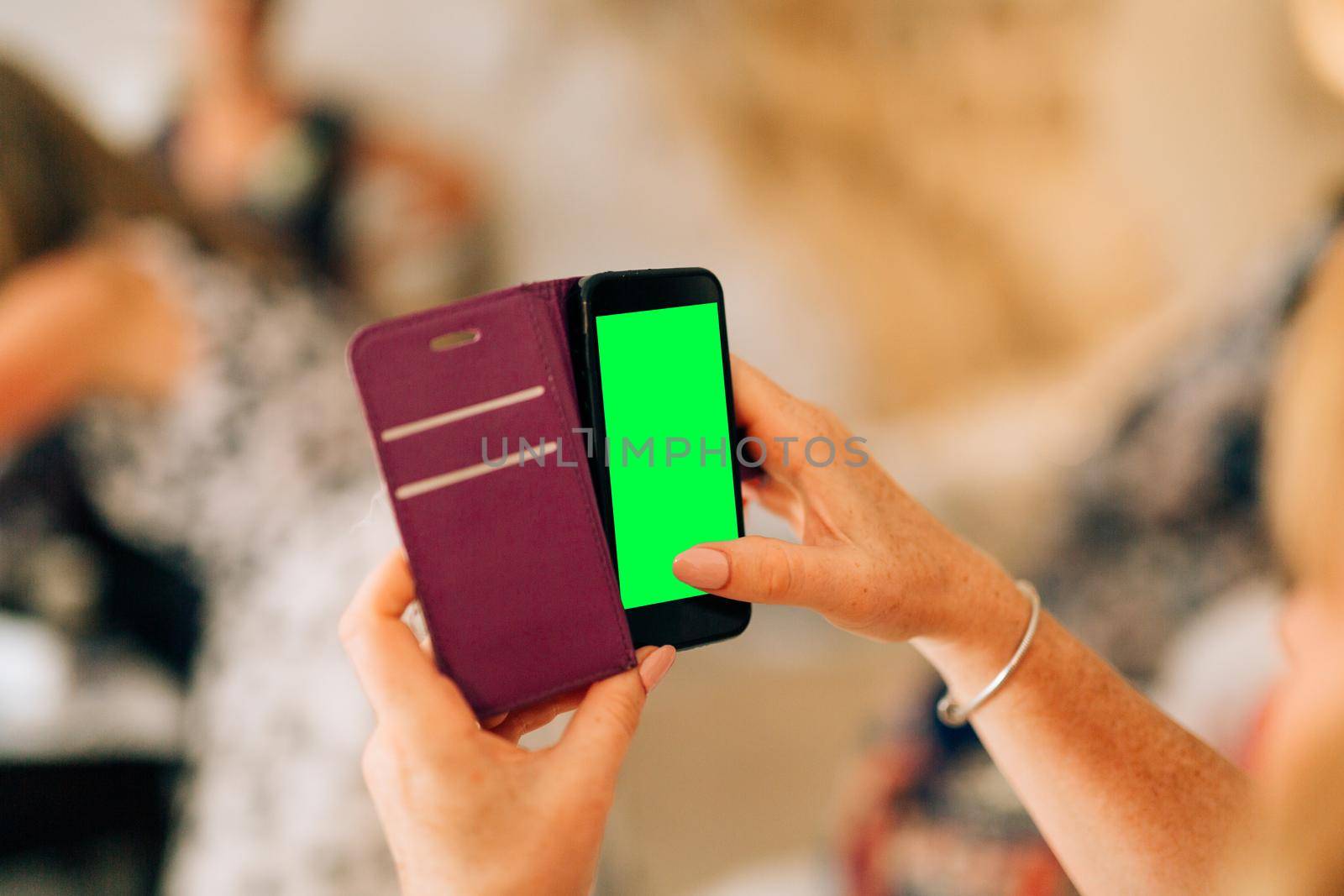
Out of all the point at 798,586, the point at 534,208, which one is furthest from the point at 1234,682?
the point at 534,208

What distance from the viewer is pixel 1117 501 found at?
102cm

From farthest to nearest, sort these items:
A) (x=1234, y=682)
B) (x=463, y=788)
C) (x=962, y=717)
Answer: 1. (x=1234, y=682)
2. (x=962, y=717)
3. (x=463, y=788)

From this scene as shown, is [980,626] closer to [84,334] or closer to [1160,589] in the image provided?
[1160,589]

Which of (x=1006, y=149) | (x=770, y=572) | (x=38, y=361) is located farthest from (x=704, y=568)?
(x=1006, y=149)

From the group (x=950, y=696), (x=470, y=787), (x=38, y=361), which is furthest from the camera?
(x=38, y=361)

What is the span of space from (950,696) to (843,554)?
0.14m

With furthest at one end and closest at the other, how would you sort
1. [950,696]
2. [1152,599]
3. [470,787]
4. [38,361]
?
[1152,599] < [38,361] < [950,696] < [470,787]

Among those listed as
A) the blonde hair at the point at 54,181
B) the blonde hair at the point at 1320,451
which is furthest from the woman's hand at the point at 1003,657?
the blonde hair at the point at 54,181

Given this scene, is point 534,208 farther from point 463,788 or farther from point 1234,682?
point 1234,682

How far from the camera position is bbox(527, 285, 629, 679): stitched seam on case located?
0.39m

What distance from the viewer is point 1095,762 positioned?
0.41 metres

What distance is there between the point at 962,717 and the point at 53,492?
917 mm

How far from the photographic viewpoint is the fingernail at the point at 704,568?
38cm

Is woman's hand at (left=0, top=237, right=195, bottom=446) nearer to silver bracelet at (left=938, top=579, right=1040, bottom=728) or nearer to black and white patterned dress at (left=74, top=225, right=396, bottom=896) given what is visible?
black and white patterned dress at (left=74, top=225, right=396, bottom=896)
